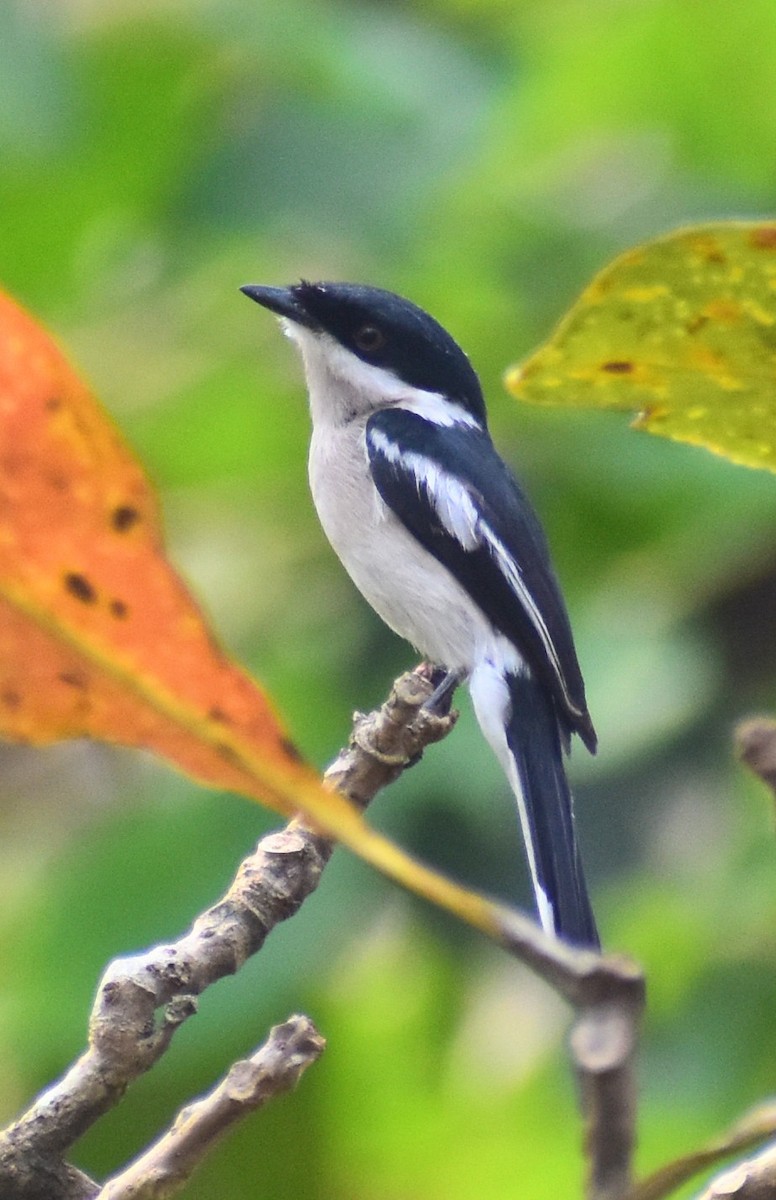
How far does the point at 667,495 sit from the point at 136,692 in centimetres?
250

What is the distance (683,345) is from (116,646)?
0.42 metres

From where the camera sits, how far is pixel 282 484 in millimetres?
3484

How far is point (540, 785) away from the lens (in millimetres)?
2188

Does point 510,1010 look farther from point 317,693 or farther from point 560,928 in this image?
point 560,928

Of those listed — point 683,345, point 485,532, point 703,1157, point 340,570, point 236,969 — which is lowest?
point 340,570

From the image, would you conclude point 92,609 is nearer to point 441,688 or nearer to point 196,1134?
point 196,1134

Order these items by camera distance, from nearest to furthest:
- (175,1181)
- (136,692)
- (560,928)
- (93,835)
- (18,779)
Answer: (136,692), (175,1181), (560,928), (93,835), (18,779)

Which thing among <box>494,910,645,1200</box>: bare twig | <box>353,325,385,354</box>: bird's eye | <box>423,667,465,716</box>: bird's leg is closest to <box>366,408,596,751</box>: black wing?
<box>423,667,465,716</box>: bird's leg

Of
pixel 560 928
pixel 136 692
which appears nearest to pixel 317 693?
pixel 560 928

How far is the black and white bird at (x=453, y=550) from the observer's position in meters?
2.30

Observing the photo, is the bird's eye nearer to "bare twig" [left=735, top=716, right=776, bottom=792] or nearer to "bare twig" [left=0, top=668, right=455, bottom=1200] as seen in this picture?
"bare twig" [left=0, top=668, right=455, bottom=1200]

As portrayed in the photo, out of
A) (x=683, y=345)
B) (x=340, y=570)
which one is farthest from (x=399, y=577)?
(x=683, y=345)

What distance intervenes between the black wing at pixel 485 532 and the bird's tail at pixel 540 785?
0.04m

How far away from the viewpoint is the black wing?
2344 millimetres
